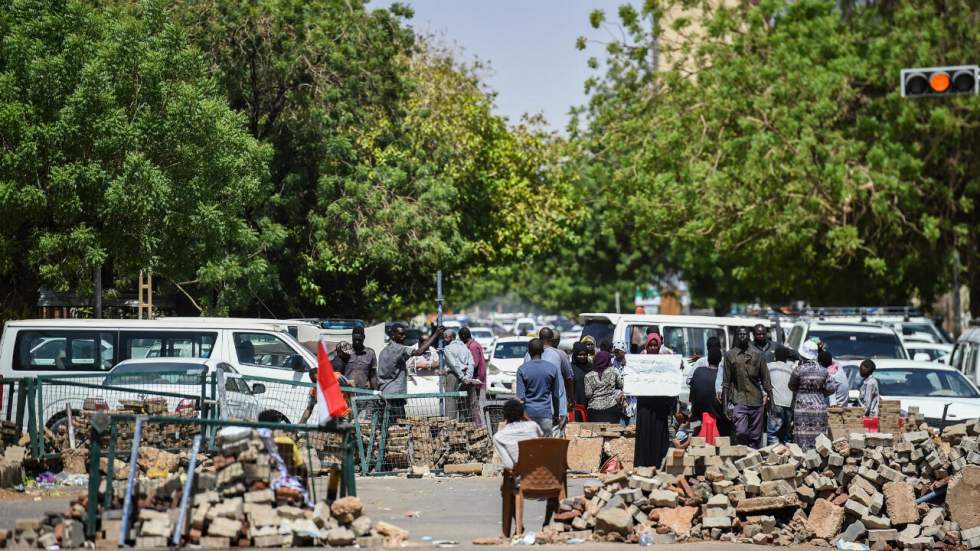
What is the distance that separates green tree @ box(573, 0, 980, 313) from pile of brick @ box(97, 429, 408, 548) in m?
25.9

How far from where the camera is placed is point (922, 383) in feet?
66.3

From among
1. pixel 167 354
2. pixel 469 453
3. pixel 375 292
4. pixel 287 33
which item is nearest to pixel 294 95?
pixel 287 33

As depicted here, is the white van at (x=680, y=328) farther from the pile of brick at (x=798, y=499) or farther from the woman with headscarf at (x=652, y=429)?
the pile of brick at (x=798, y=499)

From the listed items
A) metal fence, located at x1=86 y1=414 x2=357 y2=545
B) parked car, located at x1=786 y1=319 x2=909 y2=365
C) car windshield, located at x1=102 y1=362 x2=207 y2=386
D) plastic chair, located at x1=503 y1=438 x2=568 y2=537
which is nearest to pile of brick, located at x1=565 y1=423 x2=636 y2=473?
car windshield, located at x1=102 y1=362 x2=207 y2=386

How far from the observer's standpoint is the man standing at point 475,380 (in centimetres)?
1791

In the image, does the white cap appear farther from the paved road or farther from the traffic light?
the paved road

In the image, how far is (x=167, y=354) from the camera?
1903cm

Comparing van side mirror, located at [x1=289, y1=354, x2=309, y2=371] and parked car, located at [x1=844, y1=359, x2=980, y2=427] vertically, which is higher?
van side mirror, located at [x1=289, y1=354, x2=309, y2=371]

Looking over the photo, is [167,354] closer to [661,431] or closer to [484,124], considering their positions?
[661,431]

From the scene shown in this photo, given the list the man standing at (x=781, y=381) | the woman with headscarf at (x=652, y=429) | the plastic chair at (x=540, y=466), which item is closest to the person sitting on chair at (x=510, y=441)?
the plastic chair at (x=540, y=466)

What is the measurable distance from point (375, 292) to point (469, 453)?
2145 cm

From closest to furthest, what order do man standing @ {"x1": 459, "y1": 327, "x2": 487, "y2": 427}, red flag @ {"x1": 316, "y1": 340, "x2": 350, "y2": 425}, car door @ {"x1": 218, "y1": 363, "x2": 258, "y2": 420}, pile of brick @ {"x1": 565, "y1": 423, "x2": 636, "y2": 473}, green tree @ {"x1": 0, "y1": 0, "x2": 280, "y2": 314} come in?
red flag @ {"x1": 316, "y1": 340, "x2": 350, "y2": 425}
car door @ {"x1": 218, "y1": 363, "x2": 258, "y2": 420}
pile of brick @ {"x1": 565, "y1": 423, "x2": 636, "y2": 473}
man standing @ {"x1": 459, "y1": 327, "x2": 487, "y2": 427}
green tree @ {"x1": 0, "y1": 0, "x2": 280, "y2": 314}

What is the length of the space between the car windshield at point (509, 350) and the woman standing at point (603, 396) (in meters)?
12.4

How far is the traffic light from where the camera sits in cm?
1673
